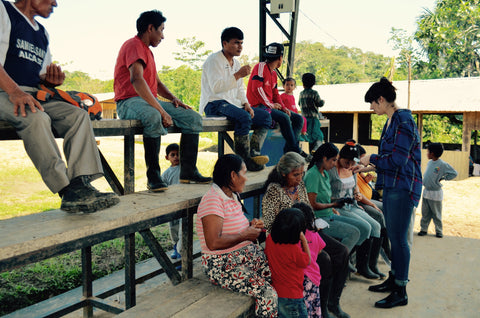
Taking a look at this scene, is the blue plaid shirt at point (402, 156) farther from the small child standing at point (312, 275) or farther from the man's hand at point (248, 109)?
the man's hand at point (248, 109)

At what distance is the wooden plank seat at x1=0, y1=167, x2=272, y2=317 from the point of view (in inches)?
74.4

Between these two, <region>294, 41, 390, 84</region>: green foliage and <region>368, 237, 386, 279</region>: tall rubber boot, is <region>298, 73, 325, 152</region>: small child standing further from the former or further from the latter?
<region>294, 41, 390, 84</region>: green foliage

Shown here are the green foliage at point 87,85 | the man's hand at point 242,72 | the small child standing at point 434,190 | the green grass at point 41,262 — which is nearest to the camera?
the man's hand at point 242,72

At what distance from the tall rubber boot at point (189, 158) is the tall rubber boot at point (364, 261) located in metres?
2.12

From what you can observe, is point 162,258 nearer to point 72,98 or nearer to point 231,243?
point 231,243

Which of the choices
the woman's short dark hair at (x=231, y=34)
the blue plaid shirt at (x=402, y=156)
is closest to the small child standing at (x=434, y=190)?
the blue plaid shirt at (x=402, y=156)

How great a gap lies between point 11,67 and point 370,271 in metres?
4.23

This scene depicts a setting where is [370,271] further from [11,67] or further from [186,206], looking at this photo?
[11,67]

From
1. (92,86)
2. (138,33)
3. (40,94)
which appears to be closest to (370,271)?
(138,33)

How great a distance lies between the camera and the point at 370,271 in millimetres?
4668

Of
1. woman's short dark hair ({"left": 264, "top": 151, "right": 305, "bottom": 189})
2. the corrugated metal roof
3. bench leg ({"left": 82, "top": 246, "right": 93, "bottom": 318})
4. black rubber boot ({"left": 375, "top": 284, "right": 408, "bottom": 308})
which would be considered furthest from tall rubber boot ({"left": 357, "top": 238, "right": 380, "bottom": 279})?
the corrugated metal roof

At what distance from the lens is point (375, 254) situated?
4.70 metres

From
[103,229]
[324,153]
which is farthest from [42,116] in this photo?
[324,153]

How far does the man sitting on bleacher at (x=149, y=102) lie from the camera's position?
3029 millimetres
